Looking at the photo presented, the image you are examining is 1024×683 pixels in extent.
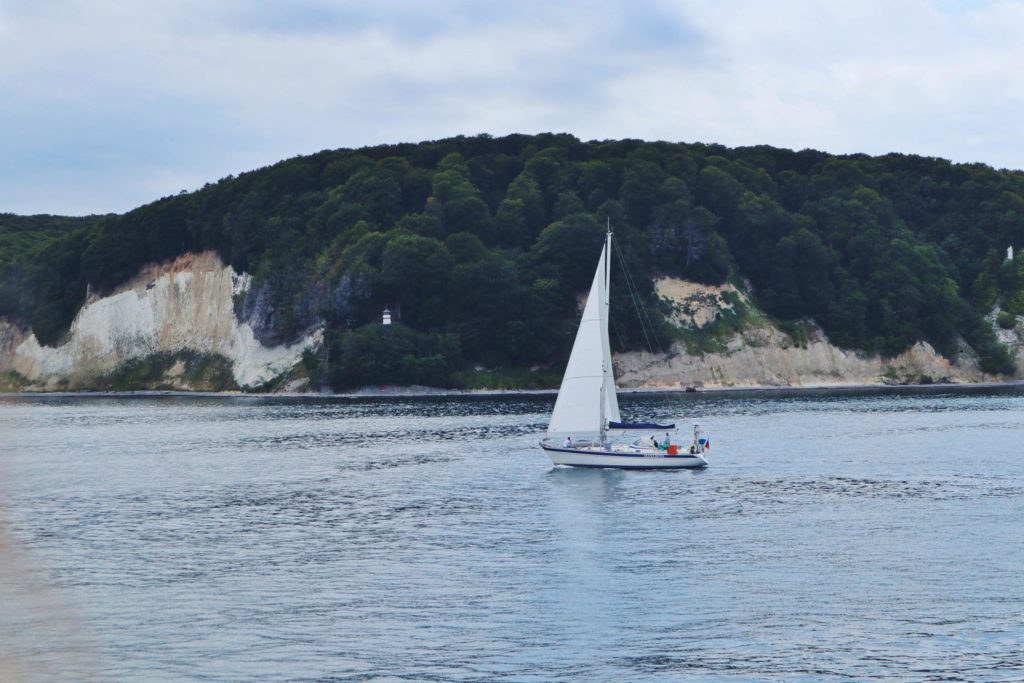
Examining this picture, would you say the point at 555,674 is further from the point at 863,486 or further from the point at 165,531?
the point at 863,486

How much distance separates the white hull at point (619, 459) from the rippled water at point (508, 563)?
2.94ft

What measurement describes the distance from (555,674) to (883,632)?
1154 centimetres

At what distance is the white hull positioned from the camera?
264 ft

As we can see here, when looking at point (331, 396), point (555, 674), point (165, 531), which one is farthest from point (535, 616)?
point (331, 396)

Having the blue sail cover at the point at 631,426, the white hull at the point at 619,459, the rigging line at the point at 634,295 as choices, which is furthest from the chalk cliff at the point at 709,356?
the white hull at the point at 619,459

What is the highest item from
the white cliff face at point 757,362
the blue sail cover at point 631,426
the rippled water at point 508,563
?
the white cliff face at point 757,362

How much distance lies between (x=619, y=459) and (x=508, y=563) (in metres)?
30.7

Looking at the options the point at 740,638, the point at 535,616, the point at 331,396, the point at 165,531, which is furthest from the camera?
the point at 331,396

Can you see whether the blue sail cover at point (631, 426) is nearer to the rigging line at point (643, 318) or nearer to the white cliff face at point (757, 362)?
the white cliff face at point (757, 362)

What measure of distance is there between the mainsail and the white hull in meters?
1.41

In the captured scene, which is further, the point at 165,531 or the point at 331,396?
the point at 331,396

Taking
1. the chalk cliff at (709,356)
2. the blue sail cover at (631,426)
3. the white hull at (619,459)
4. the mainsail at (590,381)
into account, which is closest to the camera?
the mainsail at (590,381)

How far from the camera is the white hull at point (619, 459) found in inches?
3164

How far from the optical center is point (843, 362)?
195250mm
